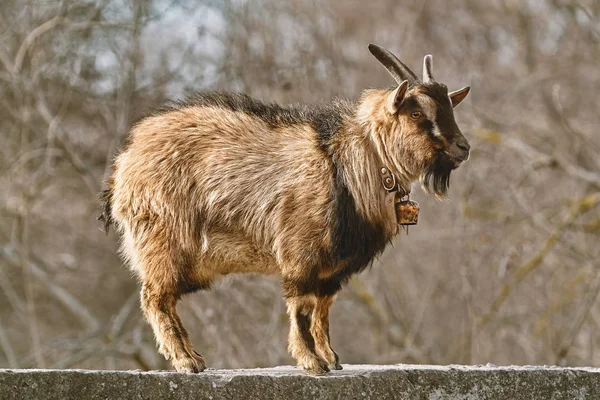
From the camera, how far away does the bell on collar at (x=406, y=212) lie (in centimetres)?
608

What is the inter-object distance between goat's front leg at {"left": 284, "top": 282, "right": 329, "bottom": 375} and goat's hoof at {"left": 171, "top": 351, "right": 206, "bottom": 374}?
1.56 feet

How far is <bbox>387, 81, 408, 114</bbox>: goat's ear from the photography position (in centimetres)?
595

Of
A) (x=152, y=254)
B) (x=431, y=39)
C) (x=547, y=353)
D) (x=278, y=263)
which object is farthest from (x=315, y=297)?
(x=431, y=39)

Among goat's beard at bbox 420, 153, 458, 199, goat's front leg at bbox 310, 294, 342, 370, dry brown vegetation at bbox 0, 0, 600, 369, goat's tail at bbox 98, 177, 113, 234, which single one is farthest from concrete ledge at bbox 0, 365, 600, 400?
dry brown vegetation at bbox 0, 0, 600, 369

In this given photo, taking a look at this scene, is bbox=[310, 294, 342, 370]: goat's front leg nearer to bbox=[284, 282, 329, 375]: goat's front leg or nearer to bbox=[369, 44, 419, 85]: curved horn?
bbox=[284, 282, 329, 375]: goat's front leg

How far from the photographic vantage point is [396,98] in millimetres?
5984

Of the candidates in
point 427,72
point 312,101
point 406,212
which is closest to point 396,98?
point 427,72

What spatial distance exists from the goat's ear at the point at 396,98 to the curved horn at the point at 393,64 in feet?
0.58

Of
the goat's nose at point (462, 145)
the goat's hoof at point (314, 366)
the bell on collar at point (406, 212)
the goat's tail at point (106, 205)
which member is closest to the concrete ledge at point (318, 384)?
the goat's hoof at point (314, 366)

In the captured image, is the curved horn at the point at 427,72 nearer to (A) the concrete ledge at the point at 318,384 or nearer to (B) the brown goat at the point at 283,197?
(B) the brown goat at the point at 283,197

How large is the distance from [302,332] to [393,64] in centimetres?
146

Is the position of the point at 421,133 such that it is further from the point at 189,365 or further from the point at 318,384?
the point at 189,365

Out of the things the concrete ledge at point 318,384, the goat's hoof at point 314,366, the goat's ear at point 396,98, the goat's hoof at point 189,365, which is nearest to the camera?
the concrete ledge at point 318,384

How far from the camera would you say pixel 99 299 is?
17.4 m
